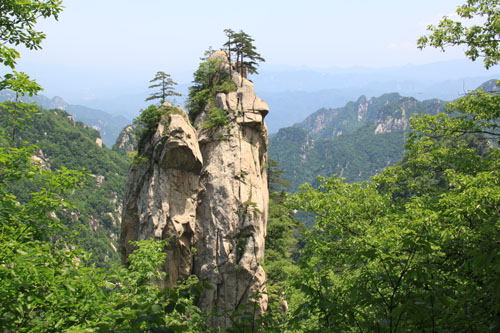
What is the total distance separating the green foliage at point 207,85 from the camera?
23141 millimetres

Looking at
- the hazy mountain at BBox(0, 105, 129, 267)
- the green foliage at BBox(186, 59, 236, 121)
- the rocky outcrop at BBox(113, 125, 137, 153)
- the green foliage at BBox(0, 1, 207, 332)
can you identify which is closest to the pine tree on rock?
the green foliage at BBox(186, 59, 236, 121)

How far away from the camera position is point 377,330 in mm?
3682

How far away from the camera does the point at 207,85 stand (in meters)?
24.5

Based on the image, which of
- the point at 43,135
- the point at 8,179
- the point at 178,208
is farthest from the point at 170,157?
the point at 43,135

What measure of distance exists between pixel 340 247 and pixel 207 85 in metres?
17.8

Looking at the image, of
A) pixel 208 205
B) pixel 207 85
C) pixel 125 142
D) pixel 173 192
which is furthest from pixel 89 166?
pixel 208 205

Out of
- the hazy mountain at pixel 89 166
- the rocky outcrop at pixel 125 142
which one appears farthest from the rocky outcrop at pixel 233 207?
the rocky outcrop at pixel 125 142

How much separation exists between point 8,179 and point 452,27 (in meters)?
12.9

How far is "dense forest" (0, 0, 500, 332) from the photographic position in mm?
3652

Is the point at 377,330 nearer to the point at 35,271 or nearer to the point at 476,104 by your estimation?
the point at 35,271

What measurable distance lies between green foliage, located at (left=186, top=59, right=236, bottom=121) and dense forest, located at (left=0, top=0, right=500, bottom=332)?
2.41m

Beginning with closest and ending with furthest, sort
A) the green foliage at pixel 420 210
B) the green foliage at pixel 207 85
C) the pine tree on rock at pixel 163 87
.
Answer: the green foliage at pixel 420 210, the pine tree on rock at pixel 163 87, the green foliage at pixel 207 85

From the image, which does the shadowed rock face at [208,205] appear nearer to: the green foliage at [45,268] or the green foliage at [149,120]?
the green foliage at [149,120]

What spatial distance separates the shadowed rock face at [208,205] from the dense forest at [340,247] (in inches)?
56.0
